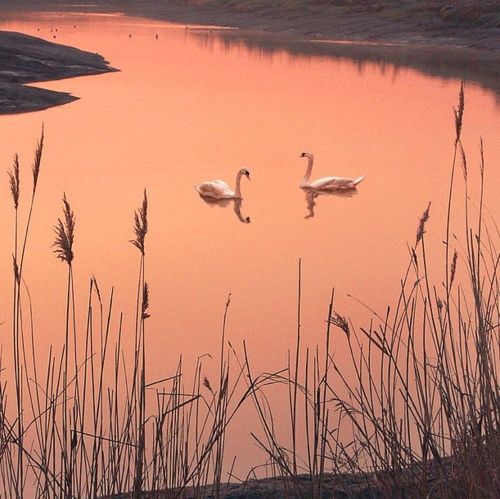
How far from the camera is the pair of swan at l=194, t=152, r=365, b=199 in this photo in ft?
34.5

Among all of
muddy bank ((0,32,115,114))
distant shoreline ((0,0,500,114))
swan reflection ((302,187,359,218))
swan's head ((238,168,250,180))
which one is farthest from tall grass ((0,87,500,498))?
distant shoreline ((0,0,500,114))

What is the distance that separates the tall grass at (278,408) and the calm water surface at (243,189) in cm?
39

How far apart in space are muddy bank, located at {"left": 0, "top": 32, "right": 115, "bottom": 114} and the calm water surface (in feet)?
1.26

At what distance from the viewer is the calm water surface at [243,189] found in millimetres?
6887

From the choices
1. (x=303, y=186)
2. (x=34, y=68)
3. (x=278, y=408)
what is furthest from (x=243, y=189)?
(x=34, y=68)

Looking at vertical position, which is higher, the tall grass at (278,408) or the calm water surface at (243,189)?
the tall grass at (278,408)

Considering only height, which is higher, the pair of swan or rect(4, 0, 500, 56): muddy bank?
the pair of swan

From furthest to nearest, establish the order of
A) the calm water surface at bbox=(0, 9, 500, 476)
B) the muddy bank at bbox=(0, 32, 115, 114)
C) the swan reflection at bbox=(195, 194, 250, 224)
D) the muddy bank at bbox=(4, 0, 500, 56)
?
the muddy bank at bbox=(4, 0, 500, 56) → the muddy bank at bbox=(0, 32, 115, 114) → the swan reflection at bbox=(195, 194, 250, 224) → the calm water surface at bbox=(0, 9, 500, 476)

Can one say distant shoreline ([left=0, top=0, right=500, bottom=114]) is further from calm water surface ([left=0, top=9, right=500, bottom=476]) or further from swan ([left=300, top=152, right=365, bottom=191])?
swan ([left=300, top=152, right=365, bottom=191])

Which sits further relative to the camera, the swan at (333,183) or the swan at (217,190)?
the swan at (333,183)

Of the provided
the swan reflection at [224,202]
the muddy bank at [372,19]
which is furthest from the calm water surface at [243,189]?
the muddy bank at [372,19]

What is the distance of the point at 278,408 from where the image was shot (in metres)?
5.09

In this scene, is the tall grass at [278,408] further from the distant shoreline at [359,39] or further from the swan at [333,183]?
the distant shoreline at [359,39]

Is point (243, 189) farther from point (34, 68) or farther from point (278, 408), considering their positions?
point (34, 68)
